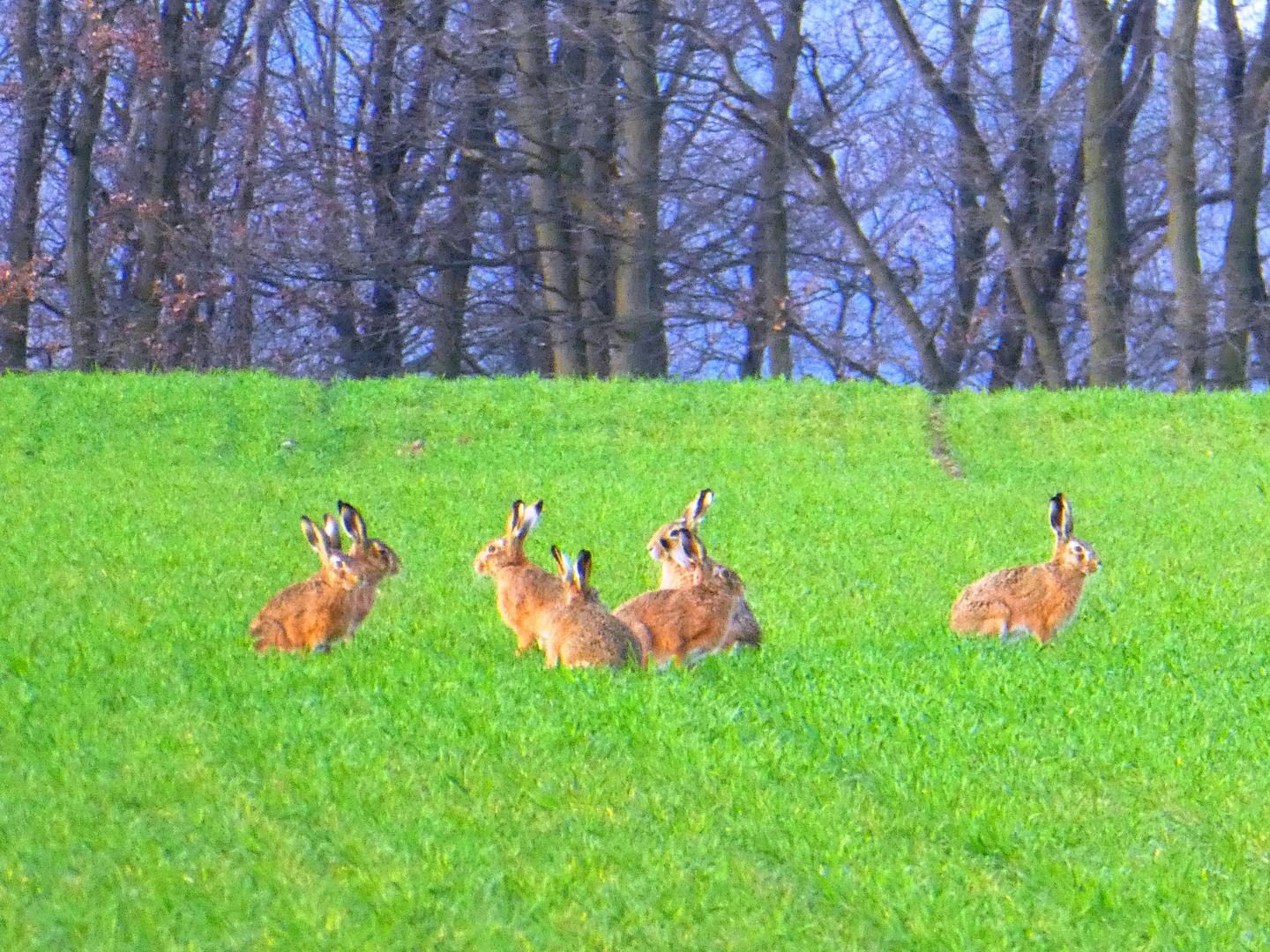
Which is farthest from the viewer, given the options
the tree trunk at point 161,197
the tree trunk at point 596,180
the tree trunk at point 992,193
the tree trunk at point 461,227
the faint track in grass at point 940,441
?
the tree trunk at point 161,197

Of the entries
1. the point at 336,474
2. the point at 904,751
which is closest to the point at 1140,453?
the point at 336,474

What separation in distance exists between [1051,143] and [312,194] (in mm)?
14388

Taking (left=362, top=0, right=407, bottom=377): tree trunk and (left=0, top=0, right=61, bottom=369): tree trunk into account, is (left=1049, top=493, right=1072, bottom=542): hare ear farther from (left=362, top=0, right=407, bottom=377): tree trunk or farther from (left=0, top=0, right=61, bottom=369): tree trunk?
(left=0, top=0, right=61, bottom=369): tree trunk

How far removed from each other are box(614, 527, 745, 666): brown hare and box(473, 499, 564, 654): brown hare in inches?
17.0

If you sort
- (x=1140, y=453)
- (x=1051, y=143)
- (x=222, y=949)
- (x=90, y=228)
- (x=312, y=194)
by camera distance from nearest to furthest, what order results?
(x=222, y=949)
(x=1140, y=453)
(x=312, y=194)
(x=1051, y=143)
(x=90, y=228)

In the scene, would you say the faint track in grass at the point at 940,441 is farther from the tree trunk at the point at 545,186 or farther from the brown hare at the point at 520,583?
the brown hare at the point at 520,583

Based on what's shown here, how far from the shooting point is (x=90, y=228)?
1447 inches

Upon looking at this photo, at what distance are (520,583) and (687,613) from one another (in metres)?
1.01

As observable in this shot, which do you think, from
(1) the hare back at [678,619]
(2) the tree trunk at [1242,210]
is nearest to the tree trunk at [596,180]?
(2) the tree trunk at [1242,210]

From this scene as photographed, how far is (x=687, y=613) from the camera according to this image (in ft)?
30.2

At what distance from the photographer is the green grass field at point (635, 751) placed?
575 cm

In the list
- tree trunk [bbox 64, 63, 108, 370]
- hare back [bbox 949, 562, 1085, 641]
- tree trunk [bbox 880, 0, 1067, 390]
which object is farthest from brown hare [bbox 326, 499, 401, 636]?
tree trunk [bbox 64, 63, 108, 370]

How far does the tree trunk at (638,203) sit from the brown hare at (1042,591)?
19221mm

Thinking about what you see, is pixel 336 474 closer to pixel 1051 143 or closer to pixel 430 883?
pixel 430 883
